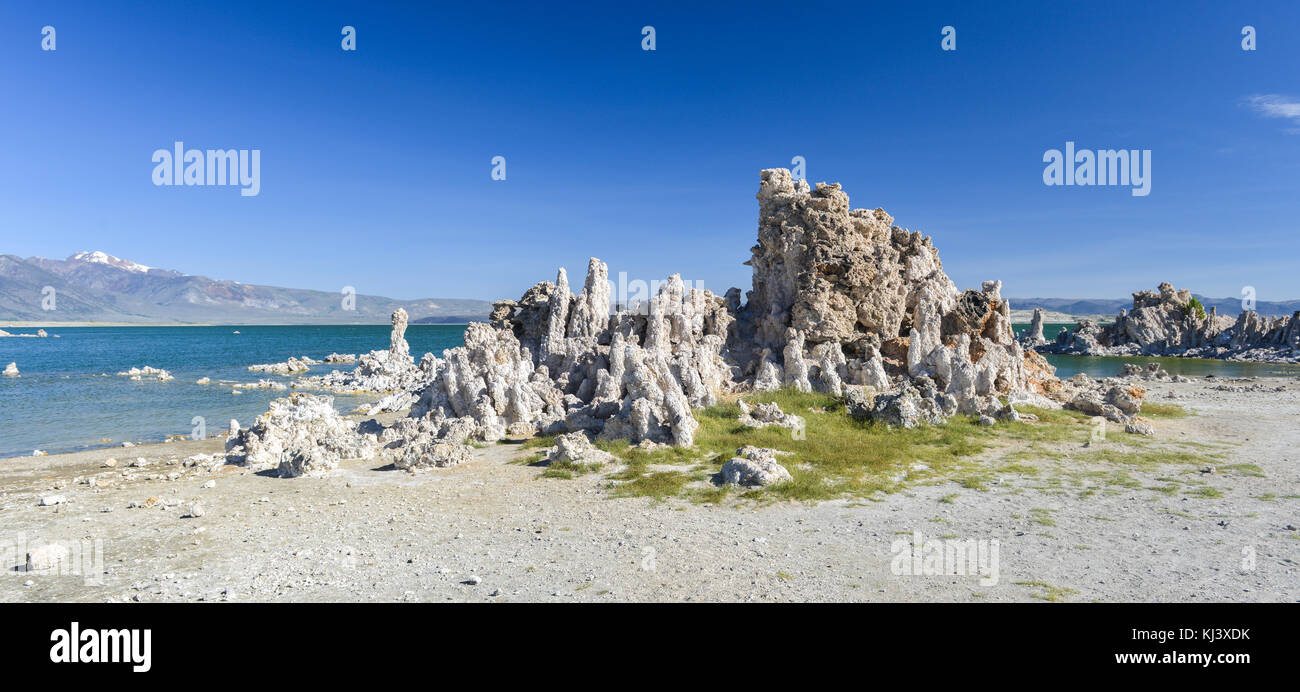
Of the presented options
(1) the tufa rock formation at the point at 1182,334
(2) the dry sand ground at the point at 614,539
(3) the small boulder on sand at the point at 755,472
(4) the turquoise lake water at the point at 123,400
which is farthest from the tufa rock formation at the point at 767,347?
(1) the tufa rock formation at the point at 1182,334

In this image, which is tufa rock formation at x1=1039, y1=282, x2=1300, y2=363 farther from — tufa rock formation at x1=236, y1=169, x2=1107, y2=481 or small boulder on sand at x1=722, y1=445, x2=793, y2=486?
small boulder on sand at x1=722, y1=445, x2=793, y2=486

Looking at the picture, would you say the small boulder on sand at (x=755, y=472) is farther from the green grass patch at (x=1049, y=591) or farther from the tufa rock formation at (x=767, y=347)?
the green grass patch at (x=1049, y=591)

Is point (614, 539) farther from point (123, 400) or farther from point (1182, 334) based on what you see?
point (1182, 334)

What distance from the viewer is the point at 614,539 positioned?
10.8 m

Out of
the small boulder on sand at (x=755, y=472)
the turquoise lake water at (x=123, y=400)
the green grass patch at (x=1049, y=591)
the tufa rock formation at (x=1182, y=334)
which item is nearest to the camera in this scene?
the green grass patch at (x=1049, y=591)

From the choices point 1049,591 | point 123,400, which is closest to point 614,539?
point 1049,591

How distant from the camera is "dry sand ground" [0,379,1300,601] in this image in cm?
862

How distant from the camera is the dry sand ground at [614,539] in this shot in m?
8.62

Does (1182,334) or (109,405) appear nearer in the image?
(109,405)

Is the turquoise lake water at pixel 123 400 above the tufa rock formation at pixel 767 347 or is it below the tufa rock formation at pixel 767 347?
below

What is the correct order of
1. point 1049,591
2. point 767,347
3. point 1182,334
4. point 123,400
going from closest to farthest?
point 1049,591 < point 767,347 < point 123,400 < point 1182,334
